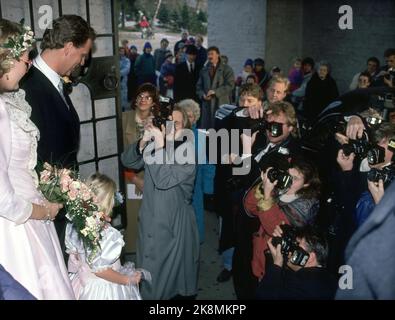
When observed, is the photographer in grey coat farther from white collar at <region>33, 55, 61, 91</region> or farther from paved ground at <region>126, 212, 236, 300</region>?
white collar at <region>33, 55, 61, 91</region>

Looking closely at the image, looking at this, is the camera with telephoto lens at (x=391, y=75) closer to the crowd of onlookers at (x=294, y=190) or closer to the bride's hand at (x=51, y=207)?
the crowd of onlookers at (x=294, y=190)

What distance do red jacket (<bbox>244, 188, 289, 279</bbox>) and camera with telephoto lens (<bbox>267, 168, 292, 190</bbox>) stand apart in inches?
5.8

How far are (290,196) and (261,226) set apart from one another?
0.30 m

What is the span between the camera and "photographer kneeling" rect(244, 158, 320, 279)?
3.29 m

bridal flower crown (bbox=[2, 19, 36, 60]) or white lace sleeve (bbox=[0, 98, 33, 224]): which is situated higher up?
bridal flower crown (bbox=[2, 19, 36, 60])

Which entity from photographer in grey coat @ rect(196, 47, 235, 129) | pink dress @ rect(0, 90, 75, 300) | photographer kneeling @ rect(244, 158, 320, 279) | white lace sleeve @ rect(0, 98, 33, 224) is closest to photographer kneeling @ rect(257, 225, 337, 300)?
photographer kneeling @ rect(244, 158, 320, 279)

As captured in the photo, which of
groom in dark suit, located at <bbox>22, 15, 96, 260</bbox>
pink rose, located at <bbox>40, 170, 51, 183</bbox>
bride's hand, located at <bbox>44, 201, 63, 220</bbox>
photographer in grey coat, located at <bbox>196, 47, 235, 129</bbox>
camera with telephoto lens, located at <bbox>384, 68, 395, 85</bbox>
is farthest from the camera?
photographer in grey coat, located at <bbox>196, 47, 235, 129</bbox>

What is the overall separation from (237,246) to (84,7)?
220cm

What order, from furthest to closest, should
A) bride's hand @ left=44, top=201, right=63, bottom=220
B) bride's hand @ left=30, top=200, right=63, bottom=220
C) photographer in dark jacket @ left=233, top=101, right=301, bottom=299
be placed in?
1. photographer in dark jacket @ left=233, top=101, right=301, bottom=299
2. bride's hand @ left=44, top=201, right=63, bottom=220
3. bride's hand @ left=30, top=200, right=63, bottom=220

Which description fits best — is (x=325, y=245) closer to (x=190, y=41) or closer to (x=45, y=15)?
(x=45, y=15)

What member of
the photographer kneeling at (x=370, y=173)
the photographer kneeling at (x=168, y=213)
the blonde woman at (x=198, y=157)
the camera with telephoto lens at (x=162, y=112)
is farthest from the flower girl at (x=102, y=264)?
the photographer kneeling at (x=370, y=173)

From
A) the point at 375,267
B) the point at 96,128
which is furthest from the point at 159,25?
the point at 375,267

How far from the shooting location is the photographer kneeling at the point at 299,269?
9.53 ft

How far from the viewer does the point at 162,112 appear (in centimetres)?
391
